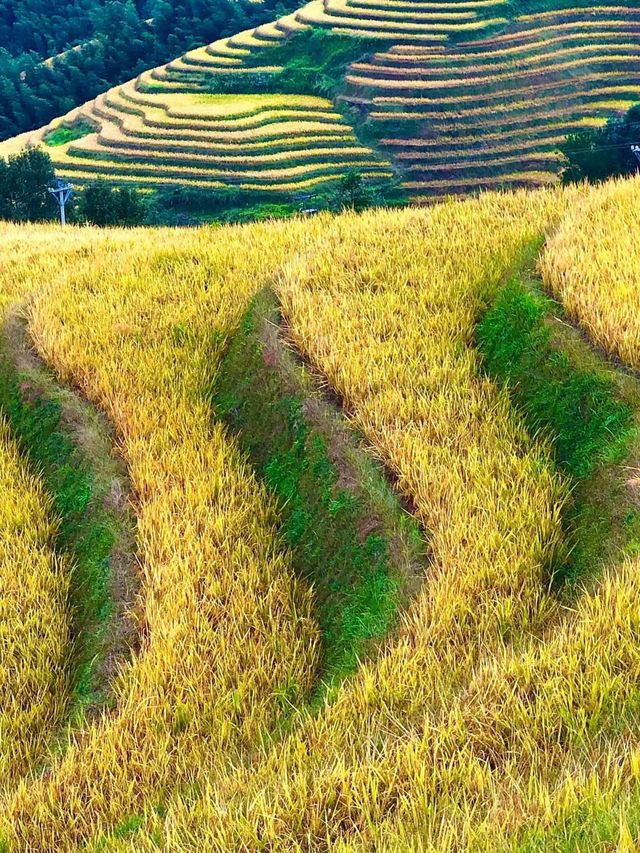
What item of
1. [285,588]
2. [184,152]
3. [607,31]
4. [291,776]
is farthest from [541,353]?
[607,31]

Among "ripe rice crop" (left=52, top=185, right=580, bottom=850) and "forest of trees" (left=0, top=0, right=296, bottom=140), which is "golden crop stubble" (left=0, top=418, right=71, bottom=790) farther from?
"forest of trees" (left=0, top=0, right=296, bottom=140)

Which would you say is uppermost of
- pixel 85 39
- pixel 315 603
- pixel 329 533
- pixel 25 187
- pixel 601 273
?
pixel 601 273

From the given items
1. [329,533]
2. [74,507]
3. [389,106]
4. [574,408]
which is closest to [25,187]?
[74,507]

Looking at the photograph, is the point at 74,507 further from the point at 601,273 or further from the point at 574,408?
the point at 601,273

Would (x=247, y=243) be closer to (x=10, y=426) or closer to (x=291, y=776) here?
(x=10, y=426)

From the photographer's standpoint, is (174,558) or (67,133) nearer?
(174,558)

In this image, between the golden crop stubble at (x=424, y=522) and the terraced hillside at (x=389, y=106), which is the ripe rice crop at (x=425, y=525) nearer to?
the golden crop stubble at (x=424, y=522)

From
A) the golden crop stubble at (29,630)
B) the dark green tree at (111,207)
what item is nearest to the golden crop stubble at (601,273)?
the golden crop stubble at (29,630)
